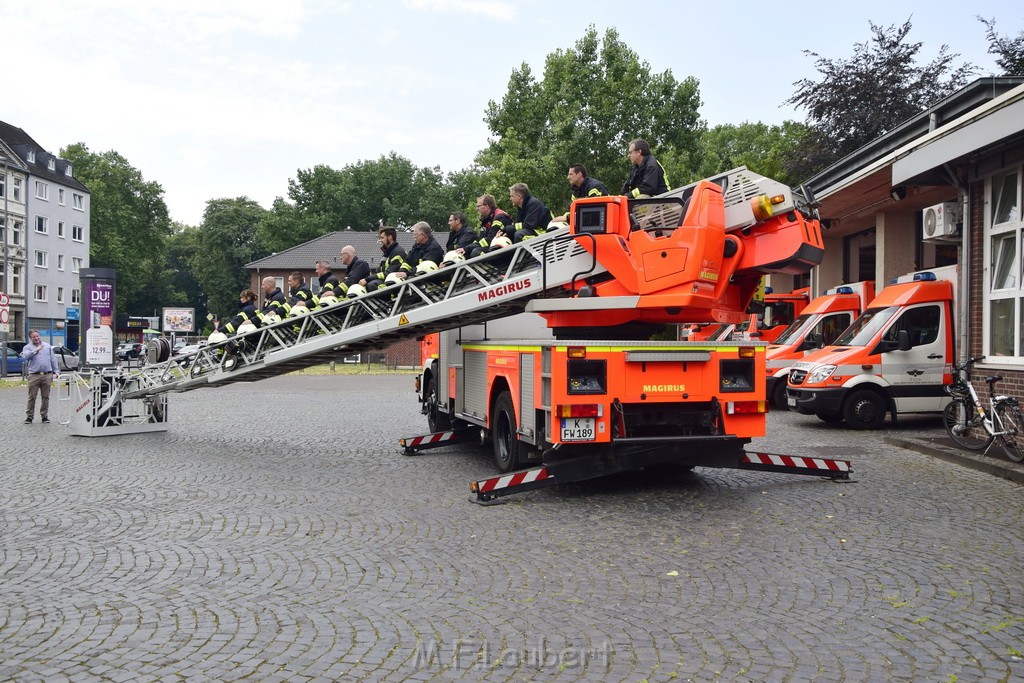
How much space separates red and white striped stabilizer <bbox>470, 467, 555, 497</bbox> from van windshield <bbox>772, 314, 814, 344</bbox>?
1180cm

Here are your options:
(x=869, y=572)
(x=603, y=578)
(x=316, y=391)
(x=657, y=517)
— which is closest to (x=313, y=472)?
(x=657, y=517)

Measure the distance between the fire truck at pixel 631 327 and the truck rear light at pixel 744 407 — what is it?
0.01 m

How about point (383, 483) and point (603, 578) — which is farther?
point (383, 483)

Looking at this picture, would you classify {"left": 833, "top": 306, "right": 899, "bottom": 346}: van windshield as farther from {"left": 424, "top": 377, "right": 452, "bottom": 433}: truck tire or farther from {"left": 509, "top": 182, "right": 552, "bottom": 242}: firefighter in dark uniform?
{"left": 509, "top": 182, "right": 552, "bottom": 242}: firefighter in dark uniform

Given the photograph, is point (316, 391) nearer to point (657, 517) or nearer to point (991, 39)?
point (657, 517)

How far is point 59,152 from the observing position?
81.2 meters

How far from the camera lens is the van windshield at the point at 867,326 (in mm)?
15094

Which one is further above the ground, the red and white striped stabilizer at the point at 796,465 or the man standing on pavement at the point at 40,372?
the man standing on pavement at the point at 40,372

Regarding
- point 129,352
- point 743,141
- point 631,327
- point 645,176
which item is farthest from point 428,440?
point 743,141

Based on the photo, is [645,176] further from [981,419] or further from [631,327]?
[981,419]

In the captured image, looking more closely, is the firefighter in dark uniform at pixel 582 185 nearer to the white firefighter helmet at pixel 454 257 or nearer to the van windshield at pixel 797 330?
the white firefighter helmet at pixel 454 257

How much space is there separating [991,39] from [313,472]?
2491cm

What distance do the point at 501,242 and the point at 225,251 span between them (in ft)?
267

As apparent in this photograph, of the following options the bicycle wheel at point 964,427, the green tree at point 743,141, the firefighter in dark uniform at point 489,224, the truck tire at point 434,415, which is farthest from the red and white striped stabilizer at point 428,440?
the green tree at point 743,141
